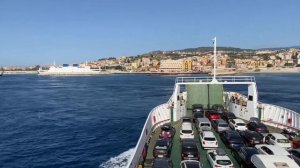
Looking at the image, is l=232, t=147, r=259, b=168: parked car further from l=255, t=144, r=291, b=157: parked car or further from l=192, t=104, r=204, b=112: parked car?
l=192, t=104, r=204, b=112: parked car

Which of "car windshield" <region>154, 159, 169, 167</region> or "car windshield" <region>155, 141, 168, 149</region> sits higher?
"car windshield" <region>155, 141, 168, 149</region>

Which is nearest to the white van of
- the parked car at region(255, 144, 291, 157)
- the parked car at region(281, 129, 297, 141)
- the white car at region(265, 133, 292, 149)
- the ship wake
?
the parked car at region(255, 144, 291, 157)

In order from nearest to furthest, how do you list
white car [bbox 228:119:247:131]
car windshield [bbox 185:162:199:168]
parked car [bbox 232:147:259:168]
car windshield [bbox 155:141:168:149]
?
car windshield [bbox 185:162:199:168]
parked car [bbox 232:147:259:168]
car windshield [bbox 155:141:168:149]
white car [bbox 228:119:247:131]

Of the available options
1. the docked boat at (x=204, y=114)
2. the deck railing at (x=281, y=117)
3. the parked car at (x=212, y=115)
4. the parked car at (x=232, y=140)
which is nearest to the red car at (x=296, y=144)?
the parked car at (x=232, y=140)

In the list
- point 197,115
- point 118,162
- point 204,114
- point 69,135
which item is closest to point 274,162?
point 197,115

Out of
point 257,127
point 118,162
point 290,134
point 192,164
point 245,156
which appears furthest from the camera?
point 118,162

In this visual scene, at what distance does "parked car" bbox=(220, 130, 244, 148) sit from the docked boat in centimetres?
24

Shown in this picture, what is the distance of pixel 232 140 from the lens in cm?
1917

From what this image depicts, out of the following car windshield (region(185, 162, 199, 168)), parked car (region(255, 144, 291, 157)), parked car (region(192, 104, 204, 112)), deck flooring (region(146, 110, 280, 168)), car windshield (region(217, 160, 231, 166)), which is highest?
parked car (region(192, 104, 204, 112))

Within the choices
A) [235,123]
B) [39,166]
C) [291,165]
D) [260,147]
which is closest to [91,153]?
[39,166]

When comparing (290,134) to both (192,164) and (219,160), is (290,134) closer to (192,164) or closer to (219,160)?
(219,160)

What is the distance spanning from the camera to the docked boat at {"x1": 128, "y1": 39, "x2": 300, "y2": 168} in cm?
1602

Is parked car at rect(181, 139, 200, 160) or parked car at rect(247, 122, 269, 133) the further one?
parked car at rect(247, 122, 269, 133)

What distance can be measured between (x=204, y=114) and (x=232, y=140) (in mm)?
10157
